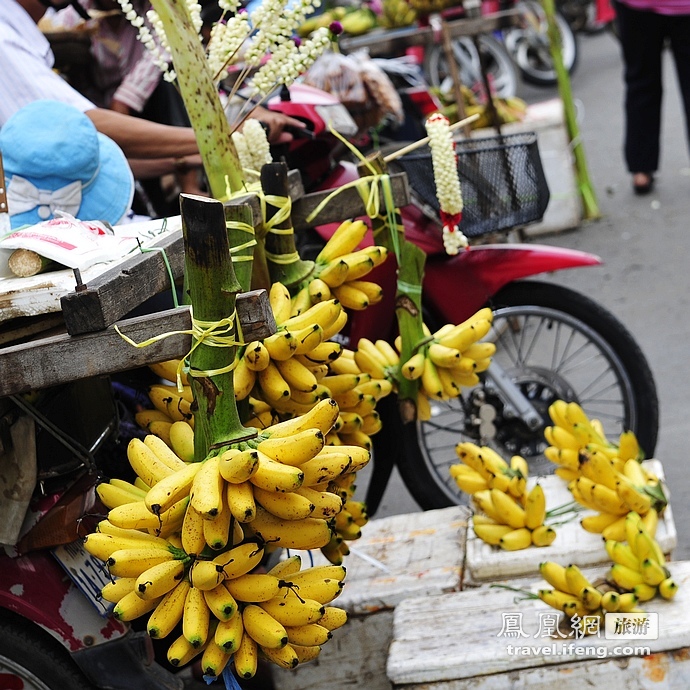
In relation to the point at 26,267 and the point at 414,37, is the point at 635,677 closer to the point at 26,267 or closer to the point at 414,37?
the point at 26,267

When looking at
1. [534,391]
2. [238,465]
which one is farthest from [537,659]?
[534,391]

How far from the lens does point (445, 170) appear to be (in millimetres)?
2422

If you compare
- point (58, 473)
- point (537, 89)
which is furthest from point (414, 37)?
point (537, 89)

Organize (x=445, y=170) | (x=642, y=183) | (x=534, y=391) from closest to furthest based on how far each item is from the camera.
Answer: (x=445, y=170) → (x=534, y=391) → (x=642, y=183)

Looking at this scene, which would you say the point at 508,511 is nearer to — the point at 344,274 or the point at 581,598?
the point at 581,598

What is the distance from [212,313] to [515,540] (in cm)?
133

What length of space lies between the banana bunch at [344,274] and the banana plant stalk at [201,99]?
270 millimetres

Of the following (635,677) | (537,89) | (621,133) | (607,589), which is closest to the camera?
(635,677)

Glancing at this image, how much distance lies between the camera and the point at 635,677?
6.92 feet

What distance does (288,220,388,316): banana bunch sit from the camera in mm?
2213

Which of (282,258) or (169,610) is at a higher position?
(282,258)

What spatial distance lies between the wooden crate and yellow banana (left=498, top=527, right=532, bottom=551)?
330mm

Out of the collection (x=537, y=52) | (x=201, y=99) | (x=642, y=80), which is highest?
(x=201, y=99)

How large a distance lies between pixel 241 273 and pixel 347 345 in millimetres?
1120
